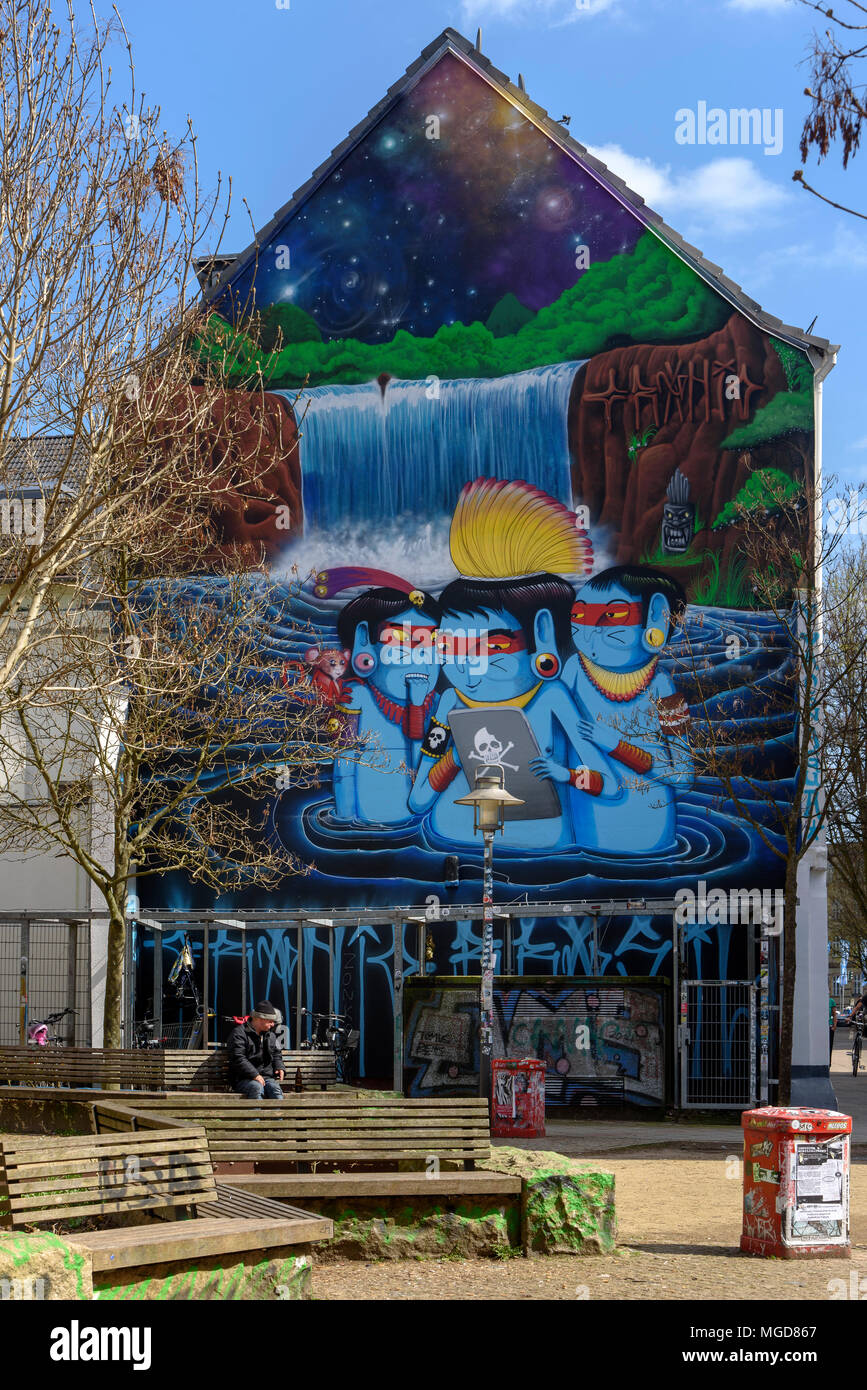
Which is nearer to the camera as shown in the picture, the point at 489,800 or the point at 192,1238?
the point at 192,1238

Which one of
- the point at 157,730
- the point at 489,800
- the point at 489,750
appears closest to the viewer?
the point at 489,800

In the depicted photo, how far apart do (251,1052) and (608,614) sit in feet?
38.7

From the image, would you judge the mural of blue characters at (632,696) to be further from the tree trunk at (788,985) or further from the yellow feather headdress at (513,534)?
the tree trunk at (788,985)

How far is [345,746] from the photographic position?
25203 mm

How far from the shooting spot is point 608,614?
2508cm

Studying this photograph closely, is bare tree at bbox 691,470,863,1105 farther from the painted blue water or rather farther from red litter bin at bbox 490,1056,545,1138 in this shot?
red litter bin at bbox 490,1056,545,1138

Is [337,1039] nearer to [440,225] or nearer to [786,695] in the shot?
[786,695]

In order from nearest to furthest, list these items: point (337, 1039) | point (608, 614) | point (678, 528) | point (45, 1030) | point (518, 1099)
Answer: point (518, 1099)
point (45, 1030)
point (337, 1039)
point (678, 528)
point (608, 614)

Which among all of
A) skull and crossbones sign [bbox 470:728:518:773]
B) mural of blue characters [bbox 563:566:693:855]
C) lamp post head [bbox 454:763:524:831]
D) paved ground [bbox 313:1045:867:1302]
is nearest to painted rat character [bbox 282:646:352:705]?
skull and crossbones sign [bbox 470:728:518:773]

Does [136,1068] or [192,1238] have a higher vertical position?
[192,1238]

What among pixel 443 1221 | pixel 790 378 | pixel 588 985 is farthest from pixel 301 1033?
pixel 443 1221

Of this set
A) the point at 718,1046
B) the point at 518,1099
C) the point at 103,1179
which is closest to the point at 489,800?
the point at 518,1099
